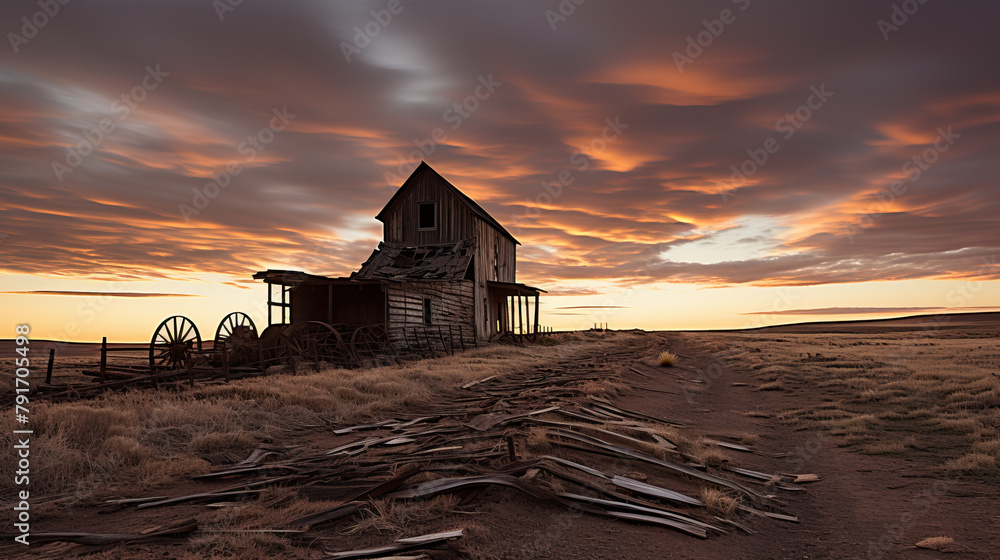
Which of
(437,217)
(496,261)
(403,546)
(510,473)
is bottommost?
(403,546)

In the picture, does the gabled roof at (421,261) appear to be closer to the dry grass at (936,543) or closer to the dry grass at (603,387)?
the dry grass at (603,387)

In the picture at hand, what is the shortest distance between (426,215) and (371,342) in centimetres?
1195

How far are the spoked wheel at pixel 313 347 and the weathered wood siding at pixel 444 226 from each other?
12.2 meters

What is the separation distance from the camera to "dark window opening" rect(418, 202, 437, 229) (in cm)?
3083

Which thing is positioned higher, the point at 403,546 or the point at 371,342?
the point at 371,342

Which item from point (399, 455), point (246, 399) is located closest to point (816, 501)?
point (399, 455)

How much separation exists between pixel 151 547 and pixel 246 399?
6788 millimetres

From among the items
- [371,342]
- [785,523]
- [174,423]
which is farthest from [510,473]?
[371,342]

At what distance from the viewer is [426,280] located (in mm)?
24172

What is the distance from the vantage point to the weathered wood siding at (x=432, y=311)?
22.9m

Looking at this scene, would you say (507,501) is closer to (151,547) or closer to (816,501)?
(151,547)

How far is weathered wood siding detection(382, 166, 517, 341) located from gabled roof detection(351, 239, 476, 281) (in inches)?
25.7

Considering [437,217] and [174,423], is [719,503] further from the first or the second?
[437,217]

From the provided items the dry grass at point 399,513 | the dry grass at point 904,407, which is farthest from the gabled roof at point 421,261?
the dry grass at point 399,513
